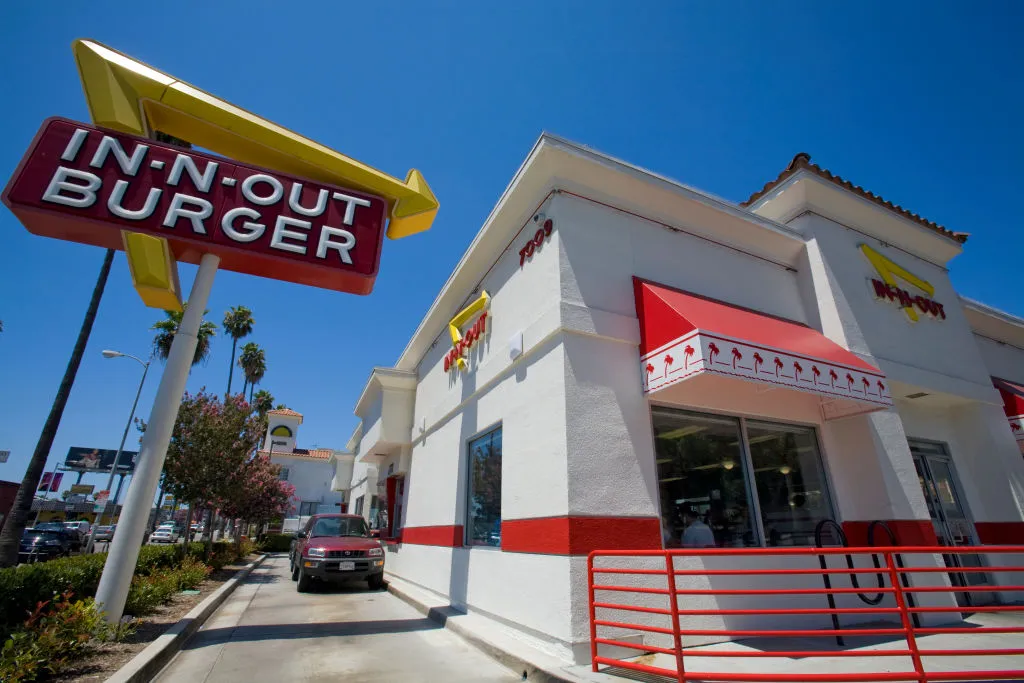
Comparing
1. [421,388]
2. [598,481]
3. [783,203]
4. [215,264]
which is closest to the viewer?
[598,481]

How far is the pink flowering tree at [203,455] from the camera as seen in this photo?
41.9 feet

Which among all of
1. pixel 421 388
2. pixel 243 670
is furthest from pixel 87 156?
pixel 421 388

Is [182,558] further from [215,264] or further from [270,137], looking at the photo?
[270,137]

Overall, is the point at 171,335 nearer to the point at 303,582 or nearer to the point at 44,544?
the point at 44,544

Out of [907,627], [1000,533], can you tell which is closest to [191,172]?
[907,627]

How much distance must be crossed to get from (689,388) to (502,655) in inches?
165

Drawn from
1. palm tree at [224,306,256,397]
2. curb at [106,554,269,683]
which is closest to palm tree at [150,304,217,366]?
palm tree at [224,306,256,397]

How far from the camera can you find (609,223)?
7.43 m

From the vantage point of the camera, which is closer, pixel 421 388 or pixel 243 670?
pixel 243 670

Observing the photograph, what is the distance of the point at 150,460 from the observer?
6355mm

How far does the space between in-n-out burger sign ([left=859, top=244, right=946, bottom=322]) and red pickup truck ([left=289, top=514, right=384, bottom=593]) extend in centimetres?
1242

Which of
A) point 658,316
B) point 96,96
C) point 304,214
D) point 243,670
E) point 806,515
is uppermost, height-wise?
point 96,96

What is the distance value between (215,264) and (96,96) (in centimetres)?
269

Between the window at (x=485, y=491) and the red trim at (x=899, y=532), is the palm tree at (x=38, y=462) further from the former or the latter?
the red trim at (x=899, y=532)
